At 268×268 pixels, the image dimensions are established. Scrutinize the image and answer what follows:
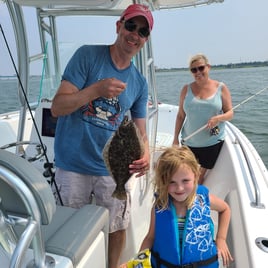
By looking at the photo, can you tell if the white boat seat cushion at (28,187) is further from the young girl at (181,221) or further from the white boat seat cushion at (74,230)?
the young girl at (181,221)

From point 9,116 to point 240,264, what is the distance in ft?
13.0

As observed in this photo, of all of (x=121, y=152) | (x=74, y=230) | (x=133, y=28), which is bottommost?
(x=74, y=230)

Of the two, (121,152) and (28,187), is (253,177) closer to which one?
(121,152)

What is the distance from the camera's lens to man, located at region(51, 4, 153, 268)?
175 centimetres

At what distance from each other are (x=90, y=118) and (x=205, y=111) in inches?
68.7

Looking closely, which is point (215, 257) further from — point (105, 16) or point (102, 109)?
point (105, 16)

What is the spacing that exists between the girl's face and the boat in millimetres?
397

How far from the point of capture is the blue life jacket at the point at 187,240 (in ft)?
5.10

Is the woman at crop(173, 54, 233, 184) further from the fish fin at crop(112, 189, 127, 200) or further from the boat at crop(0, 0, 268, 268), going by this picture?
the fish fin at crop(112, 189, 127, 200)

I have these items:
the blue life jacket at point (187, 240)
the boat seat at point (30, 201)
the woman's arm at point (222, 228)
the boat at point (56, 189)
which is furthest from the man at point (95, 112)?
the boat seat at point (30, 201)

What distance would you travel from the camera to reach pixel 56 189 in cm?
193

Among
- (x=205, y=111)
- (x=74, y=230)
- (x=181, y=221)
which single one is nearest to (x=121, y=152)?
(x=181, y=221)

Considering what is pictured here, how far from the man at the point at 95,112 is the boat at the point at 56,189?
9.2 inches

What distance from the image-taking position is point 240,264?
1.78 metres
